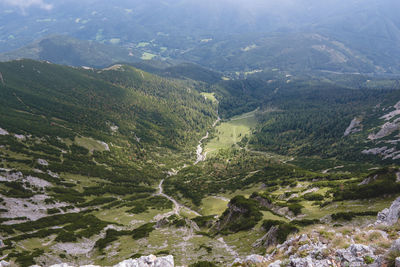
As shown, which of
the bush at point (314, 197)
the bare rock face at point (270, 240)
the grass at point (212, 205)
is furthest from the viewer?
the grass at point (212, 205)

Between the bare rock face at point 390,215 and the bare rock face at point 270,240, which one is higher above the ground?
the bare rock face at point 390,215

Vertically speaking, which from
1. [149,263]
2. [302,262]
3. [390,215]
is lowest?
[149,263]

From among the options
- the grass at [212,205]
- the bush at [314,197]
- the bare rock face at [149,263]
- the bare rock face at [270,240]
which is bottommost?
the grass at [212,205]

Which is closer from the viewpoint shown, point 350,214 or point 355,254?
point 355,254

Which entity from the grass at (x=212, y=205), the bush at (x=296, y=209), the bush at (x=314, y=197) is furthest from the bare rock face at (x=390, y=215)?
the grass at (x=212, y=205)

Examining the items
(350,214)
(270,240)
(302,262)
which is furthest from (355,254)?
(350,214)

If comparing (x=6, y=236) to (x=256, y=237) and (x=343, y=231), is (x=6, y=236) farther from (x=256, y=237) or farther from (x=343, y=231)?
(x=343, y=231)

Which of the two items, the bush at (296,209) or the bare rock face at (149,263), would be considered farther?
the bush at (296,209)

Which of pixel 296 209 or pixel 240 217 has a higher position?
pixel 296 209

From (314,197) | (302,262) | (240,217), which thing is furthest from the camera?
(314,197)

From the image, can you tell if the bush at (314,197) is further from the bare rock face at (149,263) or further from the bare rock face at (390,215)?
the bare rock face at (149,263)

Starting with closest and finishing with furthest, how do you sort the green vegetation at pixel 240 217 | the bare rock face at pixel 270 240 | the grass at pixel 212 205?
1. the bare rock face at pixel 270 240
2. the green vegetation at pixel 240 217
3. the grass at pixel 212 205

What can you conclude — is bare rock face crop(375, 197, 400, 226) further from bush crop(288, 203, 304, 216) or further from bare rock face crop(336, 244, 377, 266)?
bush crop(288, 203, 304, 216)

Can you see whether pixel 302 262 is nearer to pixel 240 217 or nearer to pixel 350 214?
pixel 350 214
